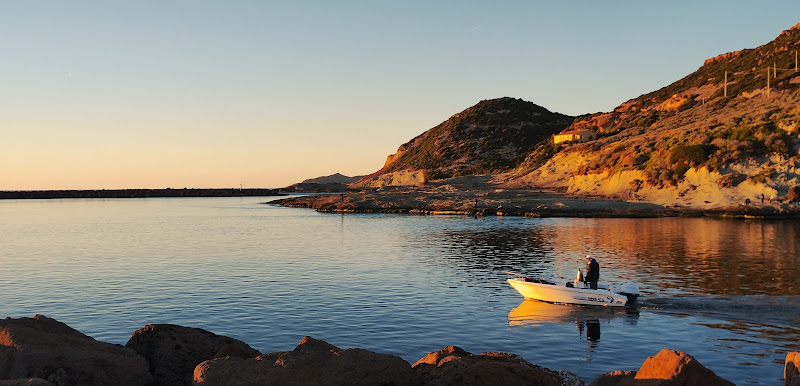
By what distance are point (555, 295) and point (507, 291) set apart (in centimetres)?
452

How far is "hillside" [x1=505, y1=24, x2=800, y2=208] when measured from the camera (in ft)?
311

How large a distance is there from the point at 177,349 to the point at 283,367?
5.01 meters

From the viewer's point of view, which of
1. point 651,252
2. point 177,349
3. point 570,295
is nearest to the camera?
point 177,349

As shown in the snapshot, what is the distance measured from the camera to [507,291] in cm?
3728

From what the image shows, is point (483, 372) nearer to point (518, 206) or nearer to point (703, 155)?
point (518, 206)

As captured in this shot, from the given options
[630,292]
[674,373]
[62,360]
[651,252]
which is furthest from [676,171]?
[62,360]

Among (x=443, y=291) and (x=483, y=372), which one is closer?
(x=483, y=372)

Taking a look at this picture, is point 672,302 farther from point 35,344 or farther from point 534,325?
point 35,344

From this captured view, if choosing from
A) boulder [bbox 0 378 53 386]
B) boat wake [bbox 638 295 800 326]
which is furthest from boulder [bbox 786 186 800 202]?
boulder [bbox 0 378 53 386]

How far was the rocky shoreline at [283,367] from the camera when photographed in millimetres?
13914

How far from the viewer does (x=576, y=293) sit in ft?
106

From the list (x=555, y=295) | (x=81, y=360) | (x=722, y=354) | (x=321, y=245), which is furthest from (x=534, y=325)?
(x=321, y=245)

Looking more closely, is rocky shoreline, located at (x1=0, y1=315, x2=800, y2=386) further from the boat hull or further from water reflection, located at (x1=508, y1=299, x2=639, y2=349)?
the boat hull

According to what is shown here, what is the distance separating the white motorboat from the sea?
0.58m
